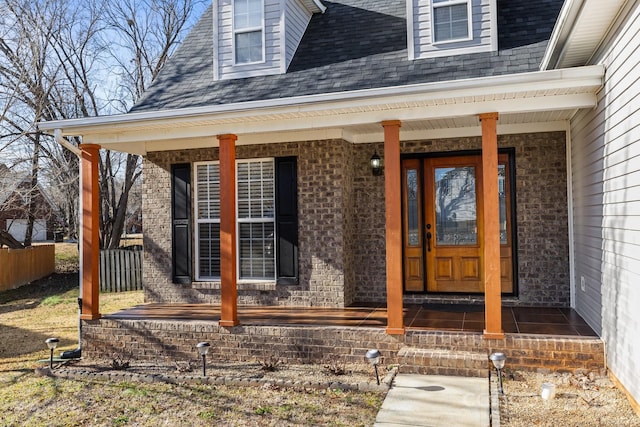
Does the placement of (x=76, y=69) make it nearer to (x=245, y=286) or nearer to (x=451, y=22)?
(x=245, y=286)

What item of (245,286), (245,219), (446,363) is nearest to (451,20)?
(245,219)

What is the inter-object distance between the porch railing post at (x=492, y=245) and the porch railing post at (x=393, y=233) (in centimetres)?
91

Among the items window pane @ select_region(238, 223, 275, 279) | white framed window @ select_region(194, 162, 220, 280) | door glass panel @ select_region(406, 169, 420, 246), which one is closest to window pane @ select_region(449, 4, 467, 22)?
door glass panel @ select_region(406, 169, 420, 246)

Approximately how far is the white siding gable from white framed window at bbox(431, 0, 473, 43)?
7.07 ft

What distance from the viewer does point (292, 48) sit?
777 cm

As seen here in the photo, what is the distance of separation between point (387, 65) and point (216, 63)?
273 cm

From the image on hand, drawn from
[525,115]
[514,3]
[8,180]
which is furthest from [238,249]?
[8,180]

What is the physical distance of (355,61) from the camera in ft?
23.5

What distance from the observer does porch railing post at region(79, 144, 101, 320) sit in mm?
6676

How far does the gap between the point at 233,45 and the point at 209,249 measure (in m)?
3.21

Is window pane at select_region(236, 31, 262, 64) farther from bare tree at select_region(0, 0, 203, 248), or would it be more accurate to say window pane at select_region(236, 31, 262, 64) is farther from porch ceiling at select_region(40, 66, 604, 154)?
bare tree at select_region(0, 0, 203, 248)

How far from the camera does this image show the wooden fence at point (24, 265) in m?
13.9

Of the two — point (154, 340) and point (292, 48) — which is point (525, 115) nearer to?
point (292, 48)

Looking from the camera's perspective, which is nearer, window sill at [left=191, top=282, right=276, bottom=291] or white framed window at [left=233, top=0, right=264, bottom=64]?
window sill at [left=191, top=282, right=276, bottom=291]
